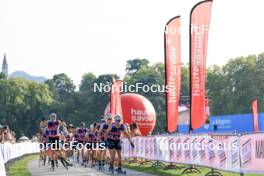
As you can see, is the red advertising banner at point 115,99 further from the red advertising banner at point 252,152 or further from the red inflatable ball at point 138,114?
the red advertising banner at point 252,152

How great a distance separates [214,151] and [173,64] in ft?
28.6

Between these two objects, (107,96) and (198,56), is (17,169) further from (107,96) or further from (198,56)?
(107,96)

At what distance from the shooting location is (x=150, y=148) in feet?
88.1

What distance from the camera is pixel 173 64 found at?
2636 centimetres

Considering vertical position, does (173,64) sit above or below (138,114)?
above

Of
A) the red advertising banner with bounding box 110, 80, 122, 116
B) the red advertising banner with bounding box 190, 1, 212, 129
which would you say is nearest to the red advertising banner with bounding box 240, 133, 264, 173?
the red advertising banner with bounding box 190, 1, 212, 129

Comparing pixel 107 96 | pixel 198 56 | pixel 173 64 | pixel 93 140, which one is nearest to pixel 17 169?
pixel 93 140

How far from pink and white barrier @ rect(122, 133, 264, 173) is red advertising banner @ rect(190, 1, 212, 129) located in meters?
1.13

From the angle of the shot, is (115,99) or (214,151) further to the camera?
(115,99)

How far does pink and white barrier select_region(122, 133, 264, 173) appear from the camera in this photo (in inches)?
608

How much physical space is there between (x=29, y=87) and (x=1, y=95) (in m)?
6.89

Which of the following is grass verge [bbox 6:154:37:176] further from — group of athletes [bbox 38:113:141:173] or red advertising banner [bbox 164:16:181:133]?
red advertising banner [bbox 164:16:181:133]

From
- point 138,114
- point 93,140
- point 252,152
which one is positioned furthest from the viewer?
point 138,114

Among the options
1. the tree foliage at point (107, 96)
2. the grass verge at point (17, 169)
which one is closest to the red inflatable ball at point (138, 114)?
the grass verge at point (17, 169)
